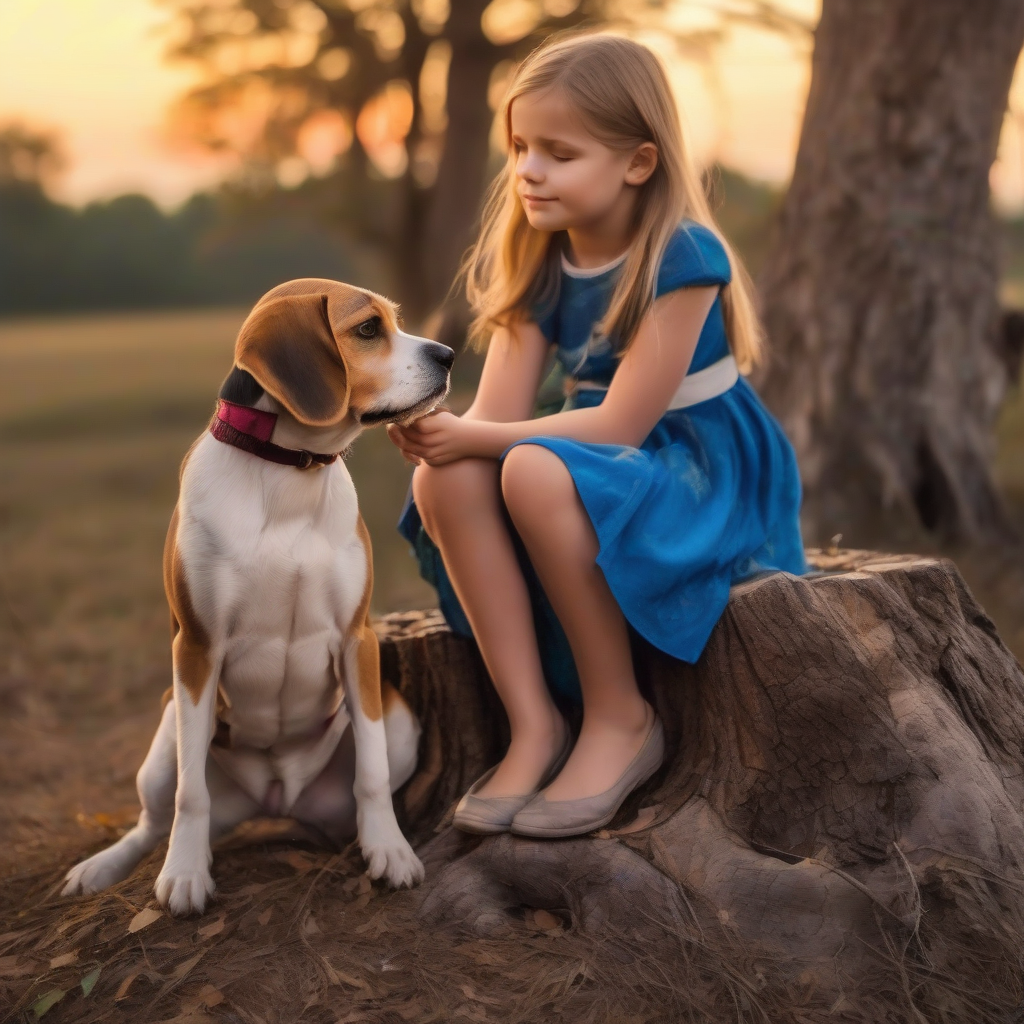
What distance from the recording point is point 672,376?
9.44ft

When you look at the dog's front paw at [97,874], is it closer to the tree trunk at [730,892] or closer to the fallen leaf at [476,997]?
the tree trunk at [730,892]

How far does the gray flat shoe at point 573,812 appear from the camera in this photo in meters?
2.59

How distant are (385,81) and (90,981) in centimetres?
1155

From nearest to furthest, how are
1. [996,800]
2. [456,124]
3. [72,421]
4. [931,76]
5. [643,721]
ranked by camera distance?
1. [996,800]
2. [643,721]
3. [931,76]
4. [456,124]
5. [72,421]

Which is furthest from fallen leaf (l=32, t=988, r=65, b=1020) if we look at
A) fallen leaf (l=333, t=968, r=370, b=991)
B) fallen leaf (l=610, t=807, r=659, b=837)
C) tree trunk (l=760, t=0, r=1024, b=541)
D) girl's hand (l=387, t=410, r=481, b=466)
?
tree trunk (l=760, t=0, r=1024, b=541)

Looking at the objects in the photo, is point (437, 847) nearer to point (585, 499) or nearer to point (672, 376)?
point (585, 499)

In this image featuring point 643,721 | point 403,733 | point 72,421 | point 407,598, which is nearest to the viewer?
point 643,721

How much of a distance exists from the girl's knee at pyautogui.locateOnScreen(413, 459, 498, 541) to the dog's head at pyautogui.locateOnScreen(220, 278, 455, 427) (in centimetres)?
22

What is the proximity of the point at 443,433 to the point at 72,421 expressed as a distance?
12.6m

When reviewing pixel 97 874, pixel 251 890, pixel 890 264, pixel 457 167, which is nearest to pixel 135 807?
pixel 97 874

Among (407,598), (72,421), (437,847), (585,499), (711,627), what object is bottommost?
(72,421)

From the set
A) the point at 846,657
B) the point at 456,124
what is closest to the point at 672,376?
the point at 846,657

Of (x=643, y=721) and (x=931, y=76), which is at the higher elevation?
(x=931, y=76)

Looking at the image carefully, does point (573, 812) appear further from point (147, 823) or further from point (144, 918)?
point (147, 823)
